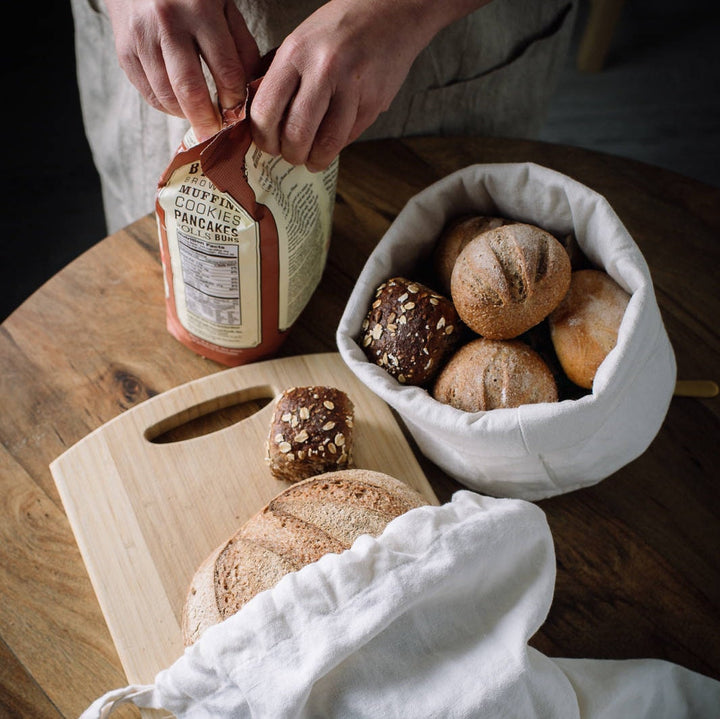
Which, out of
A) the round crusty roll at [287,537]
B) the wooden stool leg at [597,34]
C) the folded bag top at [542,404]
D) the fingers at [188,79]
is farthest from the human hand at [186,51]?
the wooden stool leg at [597,34]

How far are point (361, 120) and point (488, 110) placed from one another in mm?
427

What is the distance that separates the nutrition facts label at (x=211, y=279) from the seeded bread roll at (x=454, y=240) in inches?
8.2

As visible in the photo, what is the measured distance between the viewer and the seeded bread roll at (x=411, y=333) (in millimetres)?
707

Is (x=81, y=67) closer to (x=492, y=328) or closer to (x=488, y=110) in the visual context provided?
(x=488, y=110)

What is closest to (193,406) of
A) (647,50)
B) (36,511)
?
(36,511)

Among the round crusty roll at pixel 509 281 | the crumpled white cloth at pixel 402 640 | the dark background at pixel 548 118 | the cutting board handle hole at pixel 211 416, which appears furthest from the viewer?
the dark background at pixel 548 118

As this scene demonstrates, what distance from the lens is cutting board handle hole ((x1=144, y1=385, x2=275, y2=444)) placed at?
804 mm

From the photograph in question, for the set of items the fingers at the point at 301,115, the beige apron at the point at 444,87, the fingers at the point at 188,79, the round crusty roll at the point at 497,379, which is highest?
the fingers at the point at 188,79

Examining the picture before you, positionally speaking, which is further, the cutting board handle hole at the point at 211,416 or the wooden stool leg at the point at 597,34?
the wooden stool leg at the point at 597,34

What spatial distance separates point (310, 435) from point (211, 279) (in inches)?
6.9

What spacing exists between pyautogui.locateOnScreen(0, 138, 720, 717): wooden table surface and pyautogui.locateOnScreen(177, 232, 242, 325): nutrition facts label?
105mm

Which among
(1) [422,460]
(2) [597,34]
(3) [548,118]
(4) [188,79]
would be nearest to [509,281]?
(1) [422,460]

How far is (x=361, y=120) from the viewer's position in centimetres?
69

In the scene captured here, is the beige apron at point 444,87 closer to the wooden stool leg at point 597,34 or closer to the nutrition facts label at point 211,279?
the nutrition facts label at point 211,279
